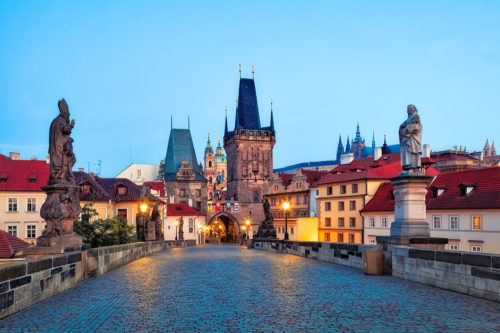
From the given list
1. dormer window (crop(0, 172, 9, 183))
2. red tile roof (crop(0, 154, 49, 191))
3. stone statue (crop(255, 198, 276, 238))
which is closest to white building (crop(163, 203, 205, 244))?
red tile roof (crop(0, 154, 49, 191))

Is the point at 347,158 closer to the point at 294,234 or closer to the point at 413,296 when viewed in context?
the point at 294,234

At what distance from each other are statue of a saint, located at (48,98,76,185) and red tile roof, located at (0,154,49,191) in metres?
42.1

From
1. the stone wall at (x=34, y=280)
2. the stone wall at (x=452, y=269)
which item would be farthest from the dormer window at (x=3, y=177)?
the stone wall at (x=452, y=269)

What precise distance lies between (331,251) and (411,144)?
628 centimetres

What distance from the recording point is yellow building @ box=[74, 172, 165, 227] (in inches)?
2270

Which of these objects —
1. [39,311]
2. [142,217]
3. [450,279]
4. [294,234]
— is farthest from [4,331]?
[294,234]

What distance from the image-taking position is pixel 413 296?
9.45 meters

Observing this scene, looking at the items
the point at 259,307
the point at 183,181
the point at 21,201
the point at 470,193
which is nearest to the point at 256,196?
the point at 183,181

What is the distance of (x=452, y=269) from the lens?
998 cm

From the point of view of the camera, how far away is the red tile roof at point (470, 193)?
121 ft

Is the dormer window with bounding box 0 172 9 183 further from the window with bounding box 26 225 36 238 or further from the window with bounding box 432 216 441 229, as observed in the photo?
the window with bounding box 432 216 441 229

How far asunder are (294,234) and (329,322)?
62.9 meters

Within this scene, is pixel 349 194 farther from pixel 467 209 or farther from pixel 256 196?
pixel 256 196

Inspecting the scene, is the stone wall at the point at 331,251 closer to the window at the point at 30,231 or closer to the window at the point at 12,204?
the window at the point at 30,231
